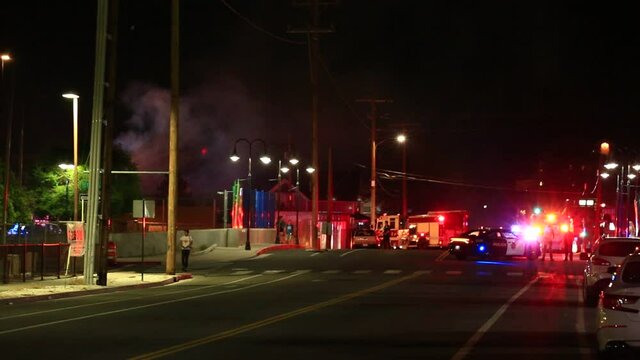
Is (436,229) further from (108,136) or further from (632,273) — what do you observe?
(632,273)

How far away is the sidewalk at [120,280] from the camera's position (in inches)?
925

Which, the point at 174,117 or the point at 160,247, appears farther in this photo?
the point at 160,247

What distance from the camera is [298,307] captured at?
19.1 metres

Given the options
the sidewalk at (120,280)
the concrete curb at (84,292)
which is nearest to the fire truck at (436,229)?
the sidewalk at (120,280)

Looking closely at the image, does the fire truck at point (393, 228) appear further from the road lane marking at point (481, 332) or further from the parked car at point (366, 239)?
the road lane marking at point (481, 332)

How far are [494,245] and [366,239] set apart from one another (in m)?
21.1

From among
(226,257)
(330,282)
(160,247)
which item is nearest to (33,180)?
(160,247)

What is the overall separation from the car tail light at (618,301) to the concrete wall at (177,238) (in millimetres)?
35636

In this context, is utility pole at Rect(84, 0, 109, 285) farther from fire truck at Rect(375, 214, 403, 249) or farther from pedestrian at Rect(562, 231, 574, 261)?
fire truck at Rect(375, 214, 403, 249)

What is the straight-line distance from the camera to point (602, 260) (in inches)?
776

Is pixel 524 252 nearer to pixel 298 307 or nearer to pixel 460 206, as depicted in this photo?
pixel 298 307

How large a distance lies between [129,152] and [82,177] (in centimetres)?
1347

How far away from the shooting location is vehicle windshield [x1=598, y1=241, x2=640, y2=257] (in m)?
20.0

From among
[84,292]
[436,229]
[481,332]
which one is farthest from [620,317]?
[436,229]
